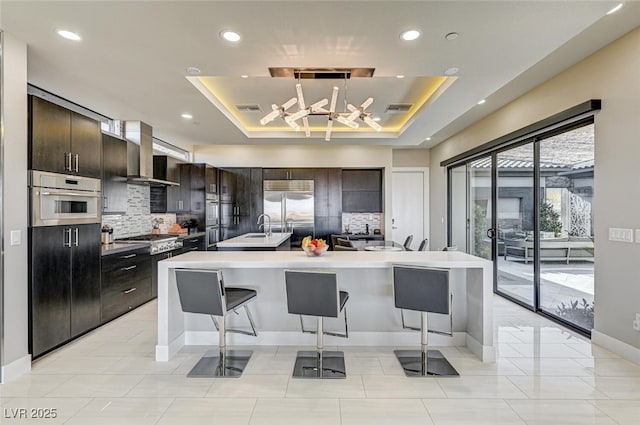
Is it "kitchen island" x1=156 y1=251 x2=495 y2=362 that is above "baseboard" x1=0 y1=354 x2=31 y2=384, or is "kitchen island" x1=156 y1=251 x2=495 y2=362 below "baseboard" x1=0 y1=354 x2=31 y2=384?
above

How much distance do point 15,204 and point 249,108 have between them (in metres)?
3.22

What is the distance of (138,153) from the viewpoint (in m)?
5.01

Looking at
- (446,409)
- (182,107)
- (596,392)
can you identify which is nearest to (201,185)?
(182,107)

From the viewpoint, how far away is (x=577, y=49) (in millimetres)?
3234

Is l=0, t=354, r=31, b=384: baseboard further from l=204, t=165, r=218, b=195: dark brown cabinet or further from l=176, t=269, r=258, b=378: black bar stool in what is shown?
l=204, t=165, r=218, b=195: dark brown cabinet

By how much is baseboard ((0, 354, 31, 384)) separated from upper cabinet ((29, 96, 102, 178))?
158cm

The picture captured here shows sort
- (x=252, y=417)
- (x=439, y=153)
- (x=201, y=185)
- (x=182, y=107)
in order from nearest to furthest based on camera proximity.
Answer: (x=252, y=417)
(x=182, y=107)
(x=201, y=185)
(x=439, y=153)

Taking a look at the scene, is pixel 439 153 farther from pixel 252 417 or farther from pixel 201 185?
pixel 252 417

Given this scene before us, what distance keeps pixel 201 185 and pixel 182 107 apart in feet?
7.20

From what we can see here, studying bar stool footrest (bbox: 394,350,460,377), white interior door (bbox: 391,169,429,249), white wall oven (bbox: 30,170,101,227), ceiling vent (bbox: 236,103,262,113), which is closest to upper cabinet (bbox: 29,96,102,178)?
white wall oven (bbox: 30,170,101,227)

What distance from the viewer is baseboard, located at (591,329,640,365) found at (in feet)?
9.56

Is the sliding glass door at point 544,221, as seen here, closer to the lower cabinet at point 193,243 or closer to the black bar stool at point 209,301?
the black bar stool at point 209,301

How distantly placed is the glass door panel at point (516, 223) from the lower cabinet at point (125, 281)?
5.23 meters

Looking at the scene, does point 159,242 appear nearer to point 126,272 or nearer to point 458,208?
point 126,272
